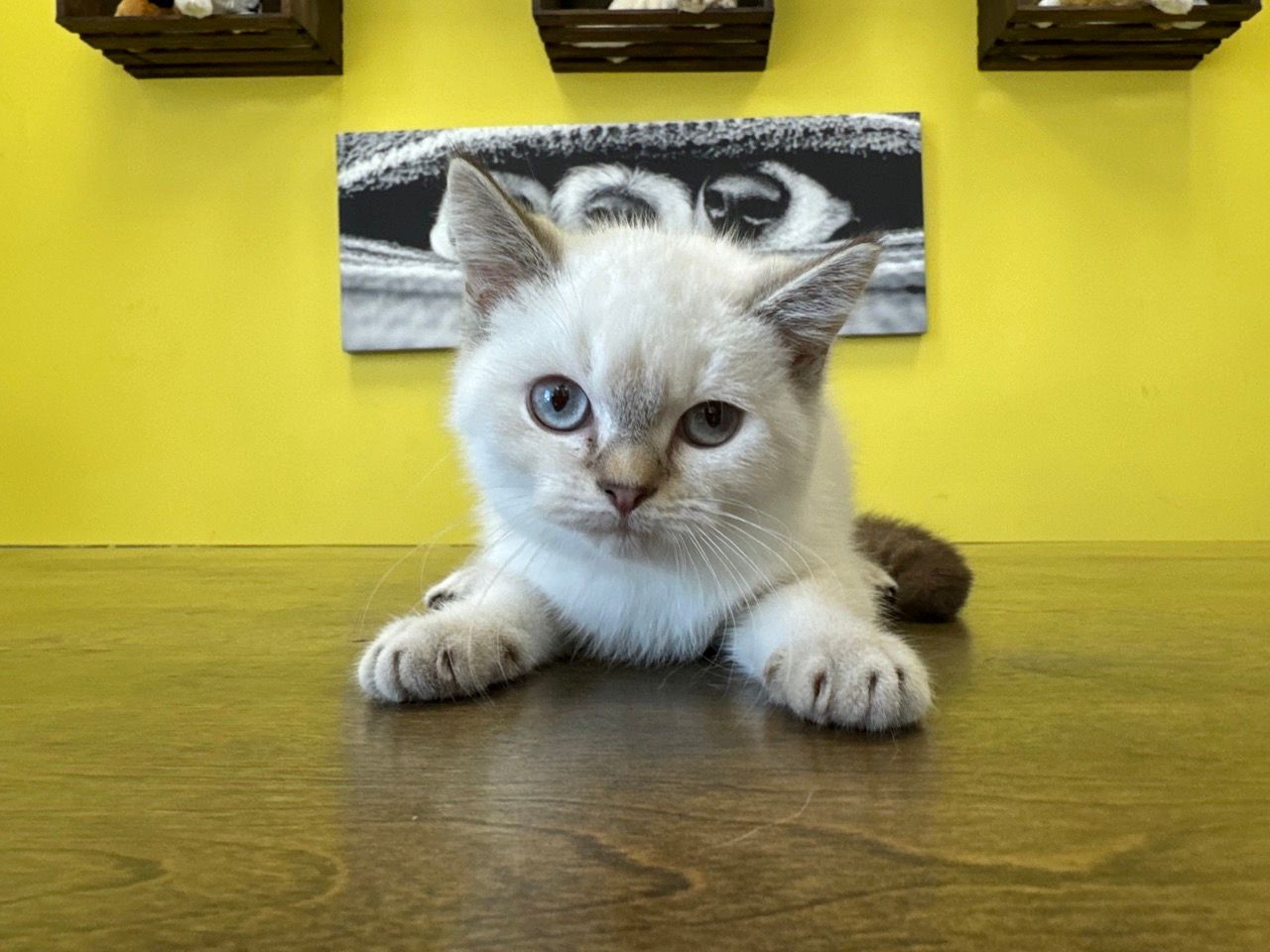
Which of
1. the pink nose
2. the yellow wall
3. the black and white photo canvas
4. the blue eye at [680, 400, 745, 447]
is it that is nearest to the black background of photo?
the black and white photo canvas

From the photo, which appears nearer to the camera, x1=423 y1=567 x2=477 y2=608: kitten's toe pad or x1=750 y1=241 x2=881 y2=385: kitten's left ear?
x1=750 y1=241 x2=881 y2=385: kitten's left ear

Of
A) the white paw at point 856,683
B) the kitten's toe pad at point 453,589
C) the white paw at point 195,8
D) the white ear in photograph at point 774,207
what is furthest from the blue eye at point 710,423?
the white paw at point 195,8

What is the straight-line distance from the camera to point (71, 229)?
3.66 metres

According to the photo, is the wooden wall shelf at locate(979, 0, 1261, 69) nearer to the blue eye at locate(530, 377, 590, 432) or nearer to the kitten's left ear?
the kitten's left ear

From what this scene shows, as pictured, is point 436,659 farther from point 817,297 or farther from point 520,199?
point 520,199

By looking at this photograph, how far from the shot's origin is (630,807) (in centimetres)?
83

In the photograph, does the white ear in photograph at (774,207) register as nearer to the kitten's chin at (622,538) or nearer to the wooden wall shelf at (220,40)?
the wooden wall shelf at (220,40)

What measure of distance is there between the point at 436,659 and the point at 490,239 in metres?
0.50

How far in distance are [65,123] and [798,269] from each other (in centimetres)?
330

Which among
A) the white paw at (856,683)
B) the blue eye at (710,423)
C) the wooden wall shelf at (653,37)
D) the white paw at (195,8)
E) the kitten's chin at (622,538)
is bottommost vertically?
the white paw at (856,683)

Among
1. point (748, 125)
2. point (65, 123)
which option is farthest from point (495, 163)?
point (65, 123)

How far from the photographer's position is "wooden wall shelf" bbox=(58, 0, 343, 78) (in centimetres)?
315

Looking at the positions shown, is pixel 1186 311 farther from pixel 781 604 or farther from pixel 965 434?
pixel 781 604

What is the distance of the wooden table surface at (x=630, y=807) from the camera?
0.64 metres
